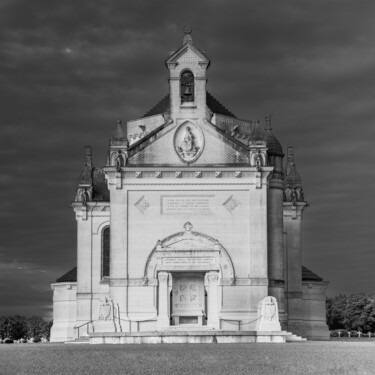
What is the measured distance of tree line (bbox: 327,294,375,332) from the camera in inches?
4508

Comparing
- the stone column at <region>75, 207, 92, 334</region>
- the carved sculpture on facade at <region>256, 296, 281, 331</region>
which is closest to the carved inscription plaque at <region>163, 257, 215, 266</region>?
the carved sculpture on facade at <region>256, 296, 281, 331</region>

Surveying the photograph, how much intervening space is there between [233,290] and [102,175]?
17694 mm

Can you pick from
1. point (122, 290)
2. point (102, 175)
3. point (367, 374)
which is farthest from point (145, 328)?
point (367, 374)

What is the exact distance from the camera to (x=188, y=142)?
220ft

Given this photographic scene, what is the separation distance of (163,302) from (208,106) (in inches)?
827

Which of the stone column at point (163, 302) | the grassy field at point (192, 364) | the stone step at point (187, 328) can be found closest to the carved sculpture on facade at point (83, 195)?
the stone column at point (163, 302)

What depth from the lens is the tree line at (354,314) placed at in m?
114

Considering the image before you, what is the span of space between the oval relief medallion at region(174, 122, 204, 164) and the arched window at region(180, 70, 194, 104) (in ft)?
6.60

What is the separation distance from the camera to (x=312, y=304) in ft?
247

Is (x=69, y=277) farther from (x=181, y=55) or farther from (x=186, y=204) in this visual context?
(x=181, y=55)

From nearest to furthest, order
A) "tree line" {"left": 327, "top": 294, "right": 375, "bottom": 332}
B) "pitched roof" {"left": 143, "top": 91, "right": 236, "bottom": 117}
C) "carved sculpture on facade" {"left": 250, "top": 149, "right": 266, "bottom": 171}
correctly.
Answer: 1. "carved sculpture on facade" {"left": 250, "top": 149, "right": 266, "bottom": 171}
2. "pitched roof" {"left": 143, "top": 91, "right": 236, "bottom": 117}
3. "tree line" {"left": 327, "top": 294, "right": 375, "bottom": 332}

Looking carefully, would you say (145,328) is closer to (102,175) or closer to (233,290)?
(233,290)

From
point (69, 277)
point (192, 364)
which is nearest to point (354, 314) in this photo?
point (69, 277)

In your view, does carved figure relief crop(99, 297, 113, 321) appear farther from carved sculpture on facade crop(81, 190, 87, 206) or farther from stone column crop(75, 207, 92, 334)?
carved sculpture on facade crop(81, 190, 87, 206)
